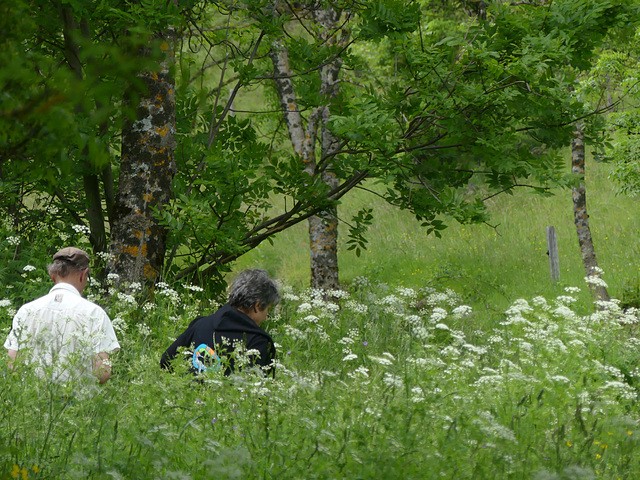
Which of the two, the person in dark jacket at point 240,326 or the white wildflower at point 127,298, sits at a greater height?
the white wildflower at point 127,298

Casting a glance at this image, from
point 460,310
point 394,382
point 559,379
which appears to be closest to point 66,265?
point 394,382

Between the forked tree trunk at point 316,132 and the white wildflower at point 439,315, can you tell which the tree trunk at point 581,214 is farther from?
the white wildflower at point 439,315

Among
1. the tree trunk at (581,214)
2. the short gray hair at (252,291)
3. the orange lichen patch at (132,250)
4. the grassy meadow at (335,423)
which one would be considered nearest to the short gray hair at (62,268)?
the grassy meadow at (335,423)

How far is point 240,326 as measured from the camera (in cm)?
446

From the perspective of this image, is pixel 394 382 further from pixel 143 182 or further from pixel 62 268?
pixel 143 182

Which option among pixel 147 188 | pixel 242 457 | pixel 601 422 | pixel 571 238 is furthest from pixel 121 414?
pixel 571 238

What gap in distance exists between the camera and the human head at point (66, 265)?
4457 mm

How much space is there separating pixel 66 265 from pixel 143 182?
2192 mm

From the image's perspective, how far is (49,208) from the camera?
24.7 ft

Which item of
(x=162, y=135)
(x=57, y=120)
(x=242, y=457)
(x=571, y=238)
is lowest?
(x=242, y=457)

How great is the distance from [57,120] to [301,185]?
5.50 meters

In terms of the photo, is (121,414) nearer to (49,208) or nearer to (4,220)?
(49,208)

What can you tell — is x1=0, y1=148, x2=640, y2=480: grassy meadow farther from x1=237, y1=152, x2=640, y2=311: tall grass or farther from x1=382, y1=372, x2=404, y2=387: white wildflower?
x1=237, y1=152, x2=640, y2=311: tall grass

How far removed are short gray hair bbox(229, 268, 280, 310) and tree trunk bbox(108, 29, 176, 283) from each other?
2169mm
